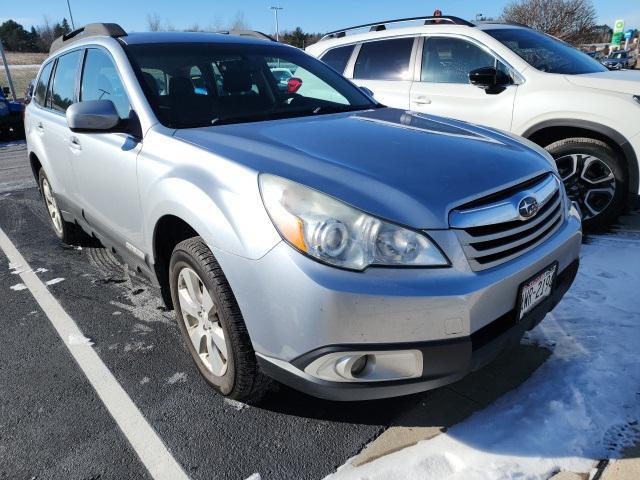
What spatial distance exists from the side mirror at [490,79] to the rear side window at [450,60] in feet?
0.73

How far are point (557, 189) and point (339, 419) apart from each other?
1.51 metres

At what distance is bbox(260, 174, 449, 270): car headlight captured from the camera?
1.70m

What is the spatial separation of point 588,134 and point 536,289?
278 centimetres

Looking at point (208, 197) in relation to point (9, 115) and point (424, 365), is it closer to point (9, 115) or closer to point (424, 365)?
point (424, 365)

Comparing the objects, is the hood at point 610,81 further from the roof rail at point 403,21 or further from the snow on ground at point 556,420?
the snow on ground at point 556,420

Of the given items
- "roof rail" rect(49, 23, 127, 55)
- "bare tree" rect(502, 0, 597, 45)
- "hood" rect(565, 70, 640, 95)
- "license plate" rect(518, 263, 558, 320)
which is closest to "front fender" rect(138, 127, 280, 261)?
"license plate" rect(518, 263, 558, 320)

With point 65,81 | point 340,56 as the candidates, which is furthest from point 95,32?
point 340,56

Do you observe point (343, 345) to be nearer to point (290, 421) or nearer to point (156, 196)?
point (290, 421)

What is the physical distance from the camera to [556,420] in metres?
2.15

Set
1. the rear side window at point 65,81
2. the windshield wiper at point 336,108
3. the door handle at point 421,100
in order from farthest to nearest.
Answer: the door handle at point 421,100 → the rear side window at point 65,81 → the windshield wiper at point 336,108

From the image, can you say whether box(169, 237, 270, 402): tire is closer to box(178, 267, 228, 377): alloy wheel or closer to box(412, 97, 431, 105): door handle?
box(178, 267, 228, 377): alloy wheel

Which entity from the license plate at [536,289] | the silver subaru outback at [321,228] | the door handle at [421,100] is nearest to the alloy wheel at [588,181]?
the door handle at [421,100]

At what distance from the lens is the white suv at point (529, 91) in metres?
4.03

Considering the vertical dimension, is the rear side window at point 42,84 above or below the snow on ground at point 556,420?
above
